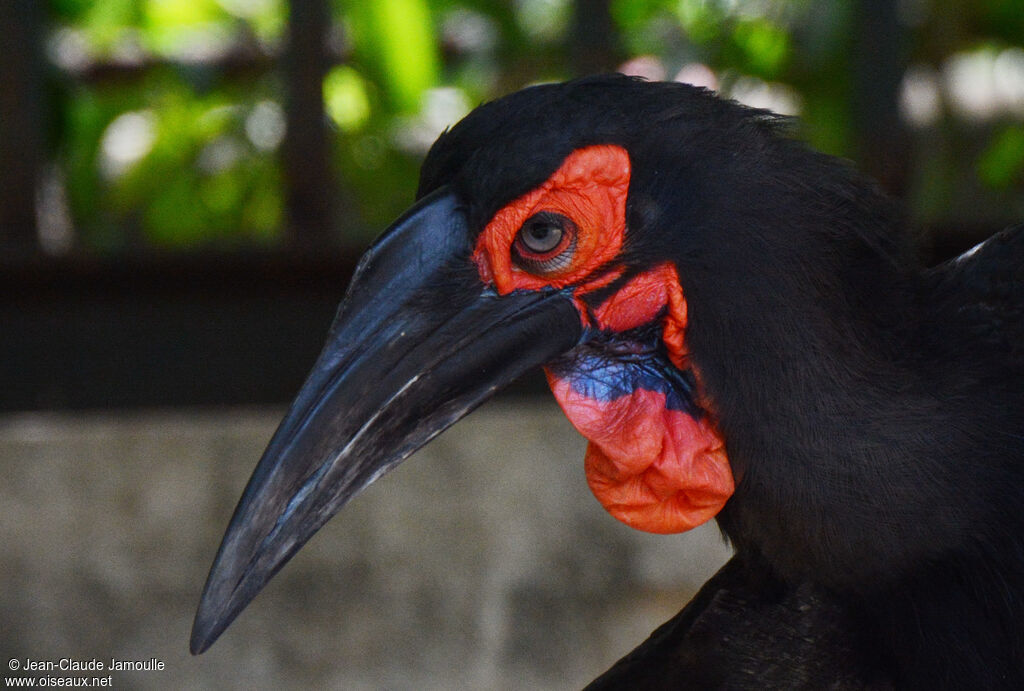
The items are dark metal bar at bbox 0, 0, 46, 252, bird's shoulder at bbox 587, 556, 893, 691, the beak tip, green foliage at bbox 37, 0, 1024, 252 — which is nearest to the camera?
the beak tip

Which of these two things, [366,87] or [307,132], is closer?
[307,132]

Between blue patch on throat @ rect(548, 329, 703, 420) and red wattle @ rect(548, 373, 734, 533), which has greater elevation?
blue patch on throat @ rect(548, 329, 703, 420)

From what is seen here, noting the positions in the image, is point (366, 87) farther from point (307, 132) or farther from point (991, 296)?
point (991, 296)

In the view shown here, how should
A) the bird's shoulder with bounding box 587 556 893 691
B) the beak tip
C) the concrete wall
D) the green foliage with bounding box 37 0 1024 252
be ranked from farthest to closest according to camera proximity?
the green foliage with bounding box 37 0 1024 252 → the concrete wall → the bird's shoulder with bounding box 587 556 893 691 → the beak tip

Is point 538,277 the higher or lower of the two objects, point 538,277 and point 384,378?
the higher

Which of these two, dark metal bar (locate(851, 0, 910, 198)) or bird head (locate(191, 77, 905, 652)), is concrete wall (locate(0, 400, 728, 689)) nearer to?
dark metal bar (locate(851, 0, 910, 198))

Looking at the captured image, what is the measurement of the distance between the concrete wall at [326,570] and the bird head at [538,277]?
1.43 metres

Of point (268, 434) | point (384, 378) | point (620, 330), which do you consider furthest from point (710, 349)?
point (268, 434)

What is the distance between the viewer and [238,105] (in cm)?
303

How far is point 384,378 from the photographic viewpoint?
49.4 inches

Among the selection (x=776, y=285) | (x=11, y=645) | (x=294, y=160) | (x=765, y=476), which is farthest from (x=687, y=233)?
(x=11, y=645)

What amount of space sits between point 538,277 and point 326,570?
5.15 ft

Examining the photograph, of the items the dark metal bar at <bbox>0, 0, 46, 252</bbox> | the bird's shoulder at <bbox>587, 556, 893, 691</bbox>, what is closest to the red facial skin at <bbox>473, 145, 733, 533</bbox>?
the bird's shoulder at <bbox>587, 556, 893, 691</bbox>

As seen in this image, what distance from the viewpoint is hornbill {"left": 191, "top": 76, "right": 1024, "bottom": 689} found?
1.26 meters
